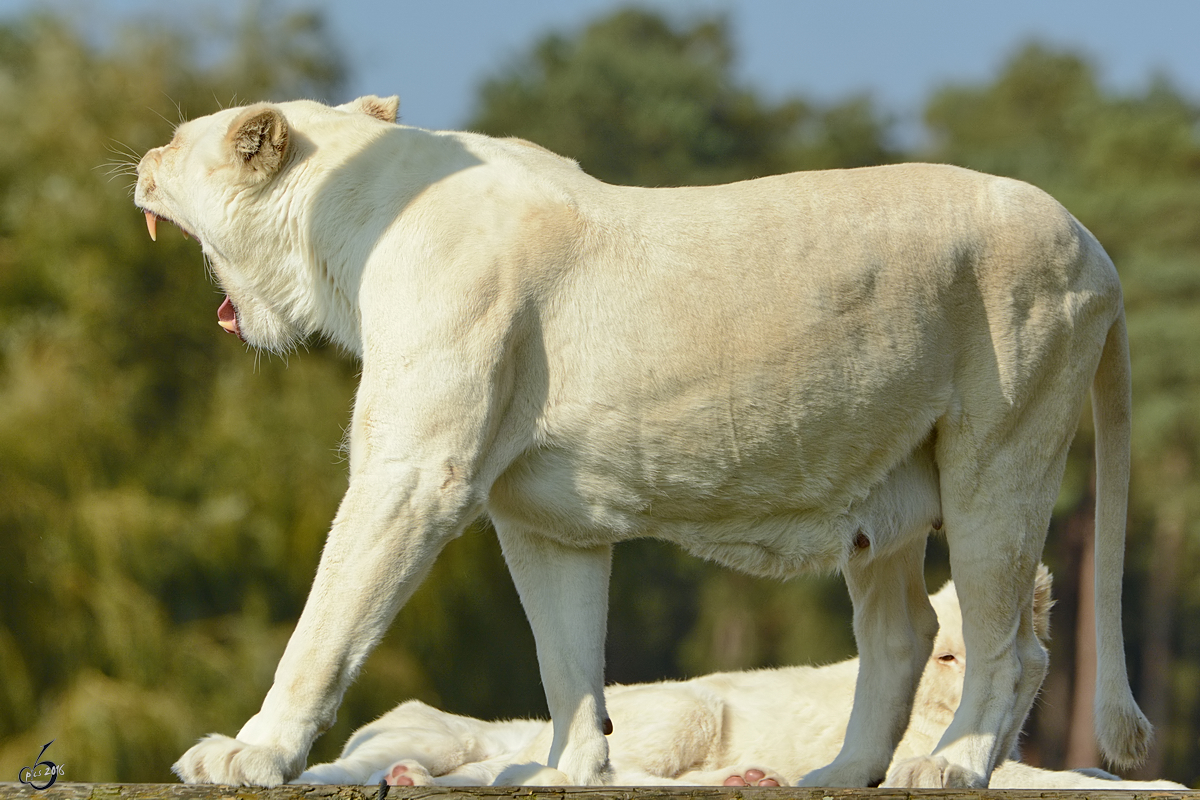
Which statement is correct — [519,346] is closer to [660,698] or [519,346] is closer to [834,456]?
[834,456]

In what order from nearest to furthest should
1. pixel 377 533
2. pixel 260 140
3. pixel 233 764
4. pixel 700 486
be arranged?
pixel 233 764, pixel 377 533, pixel 700 486, pixel 260 140

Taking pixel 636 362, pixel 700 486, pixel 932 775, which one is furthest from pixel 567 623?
pixel 932 775

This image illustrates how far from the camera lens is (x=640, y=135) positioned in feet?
137

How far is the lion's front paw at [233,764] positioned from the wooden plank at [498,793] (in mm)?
115

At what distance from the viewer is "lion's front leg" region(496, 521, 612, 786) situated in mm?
4102

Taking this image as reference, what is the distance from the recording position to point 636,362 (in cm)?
368

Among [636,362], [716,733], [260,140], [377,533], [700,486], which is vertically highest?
[260,140]

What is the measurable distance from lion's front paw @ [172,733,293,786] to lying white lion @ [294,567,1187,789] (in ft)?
5.62

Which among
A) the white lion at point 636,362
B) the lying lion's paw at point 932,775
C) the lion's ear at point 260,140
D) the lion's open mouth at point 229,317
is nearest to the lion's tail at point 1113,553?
the white lion at point 636,362

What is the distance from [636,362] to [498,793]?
1.22 metres

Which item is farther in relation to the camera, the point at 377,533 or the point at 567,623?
the point at 567,623

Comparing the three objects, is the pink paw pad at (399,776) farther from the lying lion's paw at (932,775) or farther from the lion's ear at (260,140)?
the lion's ear at (260,140)
